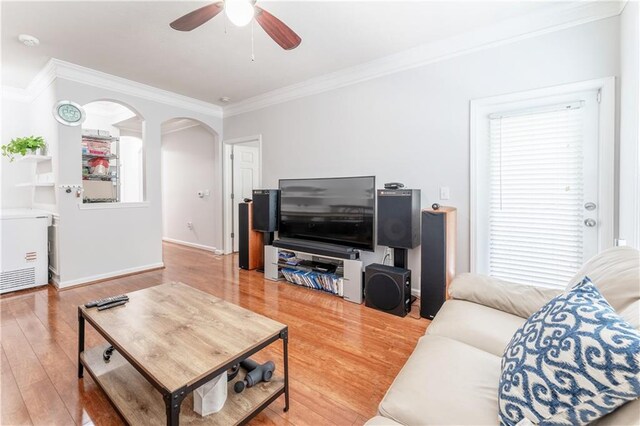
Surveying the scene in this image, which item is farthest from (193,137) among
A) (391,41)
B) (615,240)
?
(615,240)

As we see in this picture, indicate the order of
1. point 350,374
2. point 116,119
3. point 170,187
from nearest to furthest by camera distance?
point 350,374, point 116,119, point 170,187

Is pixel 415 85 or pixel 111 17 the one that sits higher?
pixel 111 17

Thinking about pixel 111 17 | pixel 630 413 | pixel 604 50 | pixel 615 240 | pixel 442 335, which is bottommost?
pixel 442 335

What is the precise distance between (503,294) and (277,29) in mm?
2133

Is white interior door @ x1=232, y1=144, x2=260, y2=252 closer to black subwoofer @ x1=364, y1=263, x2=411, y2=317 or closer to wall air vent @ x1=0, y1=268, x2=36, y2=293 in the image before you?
wall air vent @ x1=0, y1=268, x2=36, y2=293

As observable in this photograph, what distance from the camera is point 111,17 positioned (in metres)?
2.41

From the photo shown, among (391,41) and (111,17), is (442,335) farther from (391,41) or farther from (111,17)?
(111,17)

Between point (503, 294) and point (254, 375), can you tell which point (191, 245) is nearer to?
point (254, 375)

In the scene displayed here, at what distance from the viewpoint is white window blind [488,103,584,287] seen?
2.31 meters

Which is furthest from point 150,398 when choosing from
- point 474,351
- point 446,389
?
point 474,351

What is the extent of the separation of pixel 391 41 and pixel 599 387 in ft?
9.63

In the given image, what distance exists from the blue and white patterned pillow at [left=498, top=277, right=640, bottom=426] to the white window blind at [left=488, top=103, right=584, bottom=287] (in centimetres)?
185

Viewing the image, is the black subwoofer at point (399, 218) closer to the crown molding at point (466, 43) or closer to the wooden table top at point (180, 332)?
the crown molding at point (466, 43)

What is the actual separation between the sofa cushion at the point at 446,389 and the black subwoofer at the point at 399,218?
1.48 meters
